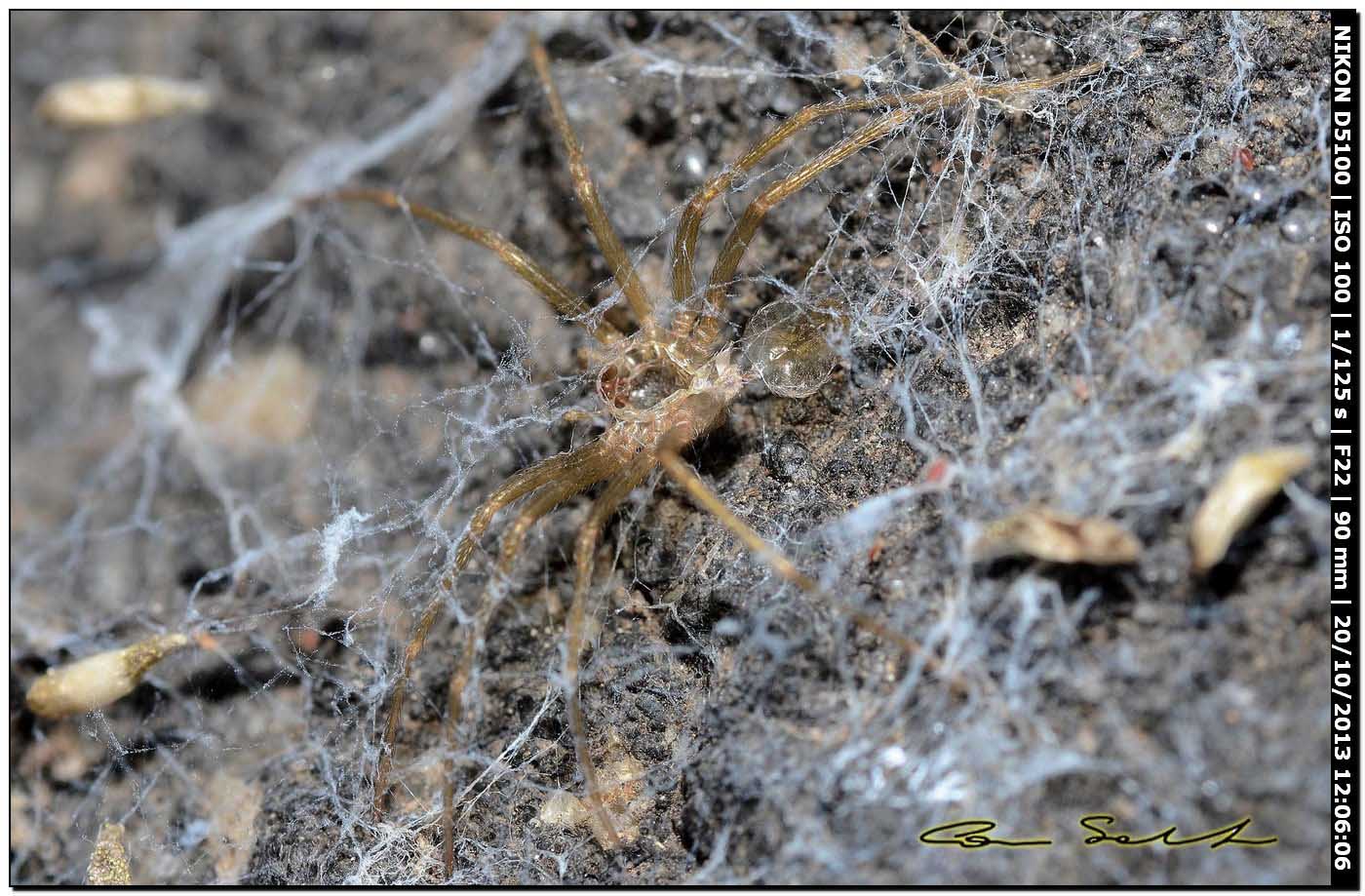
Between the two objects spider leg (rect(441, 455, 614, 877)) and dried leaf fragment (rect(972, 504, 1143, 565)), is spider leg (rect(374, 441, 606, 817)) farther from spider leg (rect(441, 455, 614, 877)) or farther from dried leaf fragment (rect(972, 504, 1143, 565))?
dried leaf fragment (rect(972, 504, 1143, 565))

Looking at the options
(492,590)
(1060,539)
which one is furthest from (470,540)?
(1060,539)

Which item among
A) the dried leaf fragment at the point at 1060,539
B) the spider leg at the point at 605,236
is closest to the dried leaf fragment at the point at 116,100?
the spider leg at the point at 605,236

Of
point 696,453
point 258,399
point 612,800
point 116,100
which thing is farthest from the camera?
point 116,100

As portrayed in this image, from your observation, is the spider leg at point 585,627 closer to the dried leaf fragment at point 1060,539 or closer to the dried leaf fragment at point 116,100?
the dried leaf fragment at point 1060,539

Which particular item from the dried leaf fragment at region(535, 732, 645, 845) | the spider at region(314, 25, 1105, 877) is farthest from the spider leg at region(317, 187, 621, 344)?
the dried leaf fragment at region(535, 732, 645, 845)

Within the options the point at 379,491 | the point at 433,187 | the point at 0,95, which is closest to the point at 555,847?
the point at 379,491

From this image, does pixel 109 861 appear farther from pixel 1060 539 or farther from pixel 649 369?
pixel 1060 539
